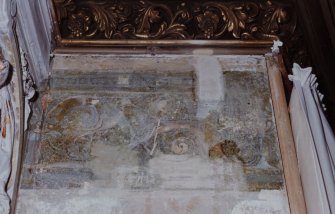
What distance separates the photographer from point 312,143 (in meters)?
2.42

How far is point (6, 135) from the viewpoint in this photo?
2377 millimetres

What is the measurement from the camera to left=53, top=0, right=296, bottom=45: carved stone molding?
3135 mm

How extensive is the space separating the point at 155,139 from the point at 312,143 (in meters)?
0.84

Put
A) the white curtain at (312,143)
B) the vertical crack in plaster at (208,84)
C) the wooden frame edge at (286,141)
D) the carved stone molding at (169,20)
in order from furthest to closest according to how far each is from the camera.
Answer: the carved stone molding at (169,20)
the vertical crack in plaster at (208,84)
the wooden frame edge at (286,141)
the white curtain at (312,143)

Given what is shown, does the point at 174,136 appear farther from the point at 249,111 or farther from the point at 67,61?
the point at 67,61

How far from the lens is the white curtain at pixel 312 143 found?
2.24 m

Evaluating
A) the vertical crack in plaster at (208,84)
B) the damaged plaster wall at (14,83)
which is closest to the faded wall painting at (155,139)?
the vertical crack in plaster at (208,84)

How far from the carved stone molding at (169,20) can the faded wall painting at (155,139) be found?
0.17 meters

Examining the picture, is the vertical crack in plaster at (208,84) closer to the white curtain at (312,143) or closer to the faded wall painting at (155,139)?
the faded wall painting at (155,139)

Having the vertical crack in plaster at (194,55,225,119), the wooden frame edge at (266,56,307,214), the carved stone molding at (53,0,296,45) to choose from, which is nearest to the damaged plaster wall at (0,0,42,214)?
the carved stone molding at (53,0,296,45)

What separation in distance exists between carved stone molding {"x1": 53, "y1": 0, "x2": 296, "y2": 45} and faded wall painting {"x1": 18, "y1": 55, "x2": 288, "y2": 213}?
17 centimetres

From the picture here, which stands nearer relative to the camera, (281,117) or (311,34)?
(281,117)

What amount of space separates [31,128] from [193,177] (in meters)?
0.94

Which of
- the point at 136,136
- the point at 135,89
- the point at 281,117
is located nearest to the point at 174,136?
the point at 136,136
